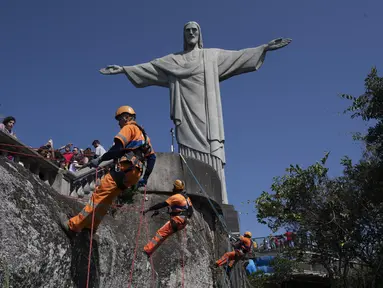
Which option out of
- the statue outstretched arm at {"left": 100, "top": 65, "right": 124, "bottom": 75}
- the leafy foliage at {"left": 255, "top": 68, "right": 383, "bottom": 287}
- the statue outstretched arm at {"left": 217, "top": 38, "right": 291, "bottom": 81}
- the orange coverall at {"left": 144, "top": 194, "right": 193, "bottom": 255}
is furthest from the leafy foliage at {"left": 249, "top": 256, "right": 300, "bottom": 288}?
the orange coverall at {"left": 144, "top": 194, "right": 193, "bottom": 255}

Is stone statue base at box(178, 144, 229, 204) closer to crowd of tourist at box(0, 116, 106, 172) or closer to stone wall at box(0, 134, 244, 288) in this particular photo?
stone wall at box(0, 134, 244, 288)

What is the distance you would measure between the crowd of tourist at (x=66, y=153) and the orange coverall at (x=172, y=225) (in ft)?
5.64

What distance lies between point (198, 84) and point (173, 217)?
34.8 ft

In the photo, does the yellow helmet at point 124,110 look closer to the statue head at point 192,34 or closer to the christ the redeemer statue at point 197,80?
the christ the redeemer statue at point 197,80

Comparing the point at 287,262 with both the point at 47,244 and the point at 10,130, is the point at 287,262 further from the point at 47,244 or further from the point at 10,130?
the point at 47,244

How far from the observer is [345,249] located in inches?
632

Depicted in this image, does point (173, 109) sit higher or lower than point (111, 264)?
higher

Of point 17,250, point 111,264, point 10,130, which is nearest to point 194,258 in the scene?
point 111,264

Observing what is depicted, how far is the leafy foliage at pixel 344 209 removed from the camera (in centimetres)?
1380

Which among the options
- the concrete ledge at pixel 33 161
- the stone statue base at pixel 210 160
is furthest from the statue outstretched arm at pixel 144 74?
the concrete ledge at pixel 33 161

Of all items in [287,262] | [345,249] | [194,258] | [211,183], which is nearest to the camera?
[194,258]

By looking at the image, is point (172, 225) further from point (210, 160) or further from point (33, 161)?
point (210, 160)

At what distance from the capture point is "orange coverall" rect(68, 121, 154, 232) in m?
4.86

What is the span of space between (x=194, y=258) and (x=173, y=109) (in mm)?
9501
